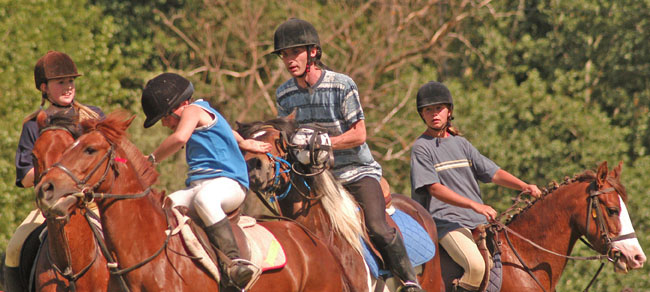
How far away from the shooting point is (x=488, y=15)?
1944 centimetres

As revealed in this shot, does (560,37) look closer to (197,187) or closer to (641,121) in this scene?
(641,121)

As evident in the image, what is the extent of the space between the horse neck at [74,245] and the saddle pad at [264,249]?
104 cm

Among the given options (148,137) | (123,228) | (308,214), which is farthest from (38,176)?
(148,137)

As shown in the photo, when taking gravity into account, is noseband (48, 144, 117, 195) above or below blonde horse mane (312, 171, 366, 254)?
above

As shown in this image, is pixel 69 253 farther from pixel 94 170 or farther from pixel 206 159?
pixel 206 159

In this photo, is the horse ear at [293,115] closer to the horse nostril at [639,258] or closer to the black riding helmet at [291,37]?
the black riding helmet at [291,37]

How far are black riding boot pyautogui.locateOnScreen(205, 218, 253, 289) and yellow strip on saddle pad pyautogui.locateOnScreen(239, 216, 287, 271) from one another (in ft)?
0.55

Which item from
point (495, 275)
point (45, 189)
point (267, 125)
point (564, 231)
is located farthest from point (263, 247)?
point (564, 231)

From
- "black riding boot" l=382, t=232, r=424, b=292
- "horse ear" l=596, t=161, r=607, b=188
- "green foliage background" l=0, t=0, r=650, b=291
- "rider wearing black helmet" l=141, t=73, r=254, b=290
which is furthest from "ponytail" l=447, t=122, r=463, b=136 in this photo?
"green foliage background" l=0, t=0, r=650, b=291

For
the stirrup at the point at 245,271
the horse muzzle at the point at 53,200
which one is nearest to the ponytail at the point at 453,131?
the stirrup at the point at 245,271

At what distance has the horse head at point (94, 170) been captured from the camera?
4438mm

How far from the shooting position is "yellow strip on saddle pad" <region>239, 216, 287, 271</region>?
539cm

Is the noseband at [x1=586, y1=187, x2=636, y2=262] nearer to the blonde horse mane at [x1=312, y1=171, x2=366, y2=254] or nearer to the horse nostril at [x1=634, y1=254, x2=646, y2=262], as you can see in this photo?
the horse nostril at [x1=634, y1=254, x2=646, y2=262]

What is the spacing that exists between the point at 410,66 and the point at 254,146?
14.3 m
